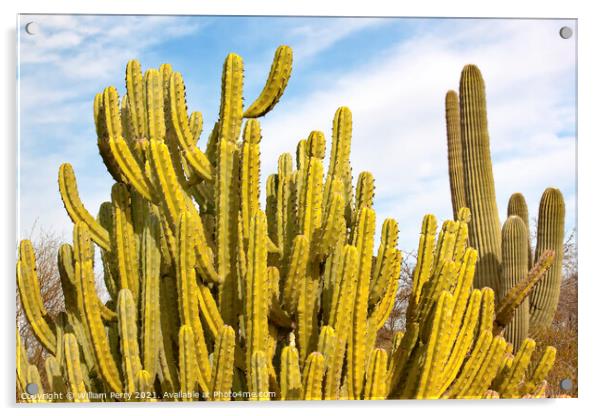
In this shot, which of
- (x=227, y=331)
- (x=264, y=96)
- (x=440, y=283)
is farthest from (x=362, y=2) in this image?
(x=227, y=331)

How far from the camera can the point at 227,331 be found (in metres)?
4.32

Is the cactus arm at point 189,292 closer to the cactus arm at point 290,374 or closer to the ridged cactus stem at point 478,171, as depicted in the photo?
the cactus arm at point 290,374

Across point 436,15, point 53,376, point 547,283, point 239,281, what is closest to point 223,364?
point 239,281

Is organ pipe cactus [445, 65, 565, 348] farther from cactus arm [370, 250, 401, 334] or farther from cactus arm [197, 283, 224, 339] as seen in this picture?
cactus arm [197, 283, 224, 339]

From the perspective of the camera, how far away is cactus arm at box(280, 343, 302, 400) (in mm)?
4363

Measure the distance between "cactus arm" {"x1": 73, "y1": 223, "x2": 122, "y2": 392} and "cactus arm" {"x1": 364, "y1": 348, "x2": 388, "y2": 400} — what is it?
1.36 meters

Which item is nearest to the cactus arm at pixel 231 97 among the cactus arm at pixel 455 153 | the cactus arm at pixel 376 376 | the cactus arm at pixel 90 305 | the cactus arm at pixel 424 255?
the cactus arm at pixel 90 305

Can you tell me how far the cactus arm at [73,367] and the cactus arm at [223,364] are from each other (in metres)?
0.78

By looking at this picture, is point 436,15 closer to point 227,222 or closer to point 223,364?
point 227,222

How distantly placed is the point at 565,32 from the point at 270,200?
2027 millimetres

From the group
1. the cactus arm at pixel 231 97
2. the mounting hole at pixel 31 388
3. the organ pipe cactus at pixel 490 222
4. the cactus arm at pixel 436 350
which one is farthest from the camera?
the organ pipe cactus at pixel 490 222

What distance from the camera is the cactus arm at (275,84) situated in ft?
15.3
